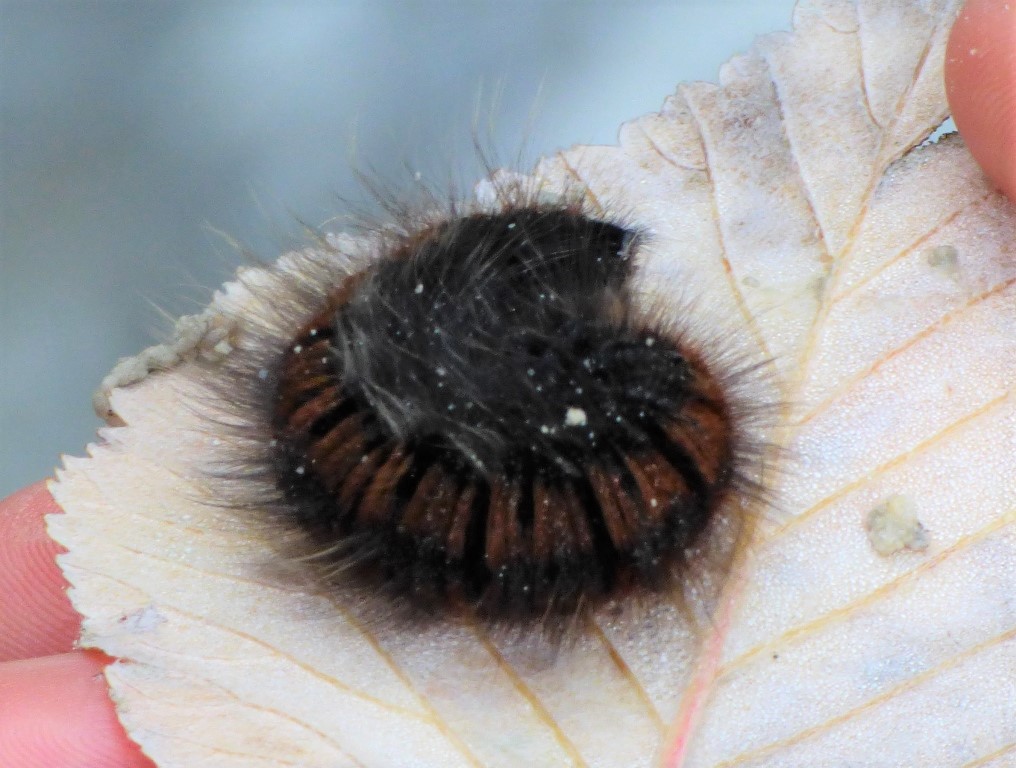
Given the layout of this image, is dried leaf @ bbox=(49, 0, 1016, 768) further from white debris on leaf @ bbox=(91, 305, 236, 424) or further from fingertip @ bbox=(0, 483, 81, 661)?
fingertip @ bbox=(0, 483, 81, 661)

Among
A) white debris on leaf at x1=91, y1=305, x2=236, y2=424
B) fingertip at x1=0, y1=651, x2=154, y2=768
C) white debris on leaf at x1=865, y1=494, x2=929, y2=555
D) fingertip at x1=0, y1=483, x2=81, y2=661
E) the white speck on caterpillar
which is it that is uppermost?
white debris on leaf at x1=91, y1=305, x2=236, y2=424

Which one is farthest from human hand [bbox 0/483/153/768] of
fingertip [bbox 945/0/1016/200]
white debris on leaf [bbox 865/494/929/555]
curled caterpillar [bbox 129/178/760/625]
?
fingertip [bbox 945/0/1016/200]

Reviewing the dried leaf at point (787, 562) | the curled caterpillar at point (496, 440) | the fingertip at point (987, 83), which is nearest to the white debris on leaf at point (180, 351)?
the dried leaf at point (787, 562)

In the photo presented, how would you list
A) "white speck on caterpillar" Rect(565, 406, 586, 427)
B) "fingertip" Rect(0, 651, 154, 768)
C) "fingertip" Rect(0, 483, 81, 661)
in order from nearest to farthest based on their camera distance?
1. "white speck on caterpillar" Rect(565, 406, 586, 427)
2. "fingertip" Rect(0, 651, 154, 768)
3. "fingertip" Rect(0, 483, 81, 661)

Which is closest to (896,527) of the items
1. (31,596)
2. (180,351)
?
(180,351)

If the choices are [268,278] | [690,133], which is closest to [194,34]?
[268,278]

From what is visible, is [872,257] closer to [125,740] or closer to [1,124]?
[125,740]

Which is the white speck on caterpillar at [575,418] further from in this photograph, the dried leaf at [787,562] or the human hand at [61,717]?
the human hand at [61,717]
